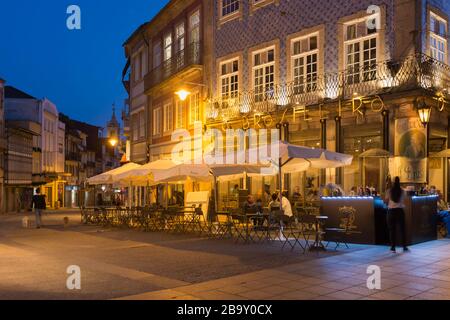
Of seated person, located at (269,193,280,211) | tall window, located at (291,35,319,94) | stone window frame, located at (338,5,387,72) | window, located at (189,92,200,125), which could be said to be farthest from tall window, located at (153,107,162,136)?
seated person, located at (269,193,280,211)

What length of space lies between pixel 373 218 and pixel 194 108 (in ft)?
48.2

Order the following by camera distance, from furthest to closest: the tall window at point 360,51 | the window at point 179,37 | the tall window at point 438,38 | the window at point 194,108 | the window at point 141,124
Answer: the window at point 141,124 < the window at point 179,37 < the window at point 194,108 < the tall window at point 360,51 < the tall window at point 438,38

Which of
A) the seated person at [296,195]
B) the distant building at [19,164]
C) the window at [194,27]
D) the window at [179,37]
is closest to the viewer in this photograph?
the seated person at [296,195]

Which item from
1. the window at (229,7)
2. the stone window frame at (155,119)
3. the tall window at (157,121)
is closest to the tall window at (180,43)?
the window at (229,7)

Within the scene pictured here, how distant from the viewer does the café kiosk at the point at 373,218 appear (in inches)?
488

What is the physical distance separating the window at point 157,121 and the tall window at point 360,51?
14.8m

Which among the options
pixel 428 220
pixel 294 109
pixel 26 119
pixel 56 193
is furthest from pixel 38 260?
pixel 56 193

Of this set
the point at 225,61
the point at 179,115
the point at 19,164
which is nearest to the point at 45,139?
the point at 19,164

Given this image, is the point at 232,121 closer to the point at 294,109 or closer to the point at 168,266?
the point at 294,109

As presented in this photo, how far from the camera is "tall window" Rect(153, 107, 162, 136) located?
29875 millimetres

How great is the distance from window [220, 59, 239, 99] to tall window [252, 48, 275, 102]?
130 centimetres

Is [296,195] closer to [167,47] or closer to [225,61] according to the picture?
[225,61]

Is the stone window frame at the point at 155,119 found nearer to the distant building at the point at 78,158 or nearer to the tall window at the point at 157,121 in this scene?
the tall window at the point at 157,121

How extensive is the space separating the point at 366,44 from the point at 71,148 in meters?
53.5
